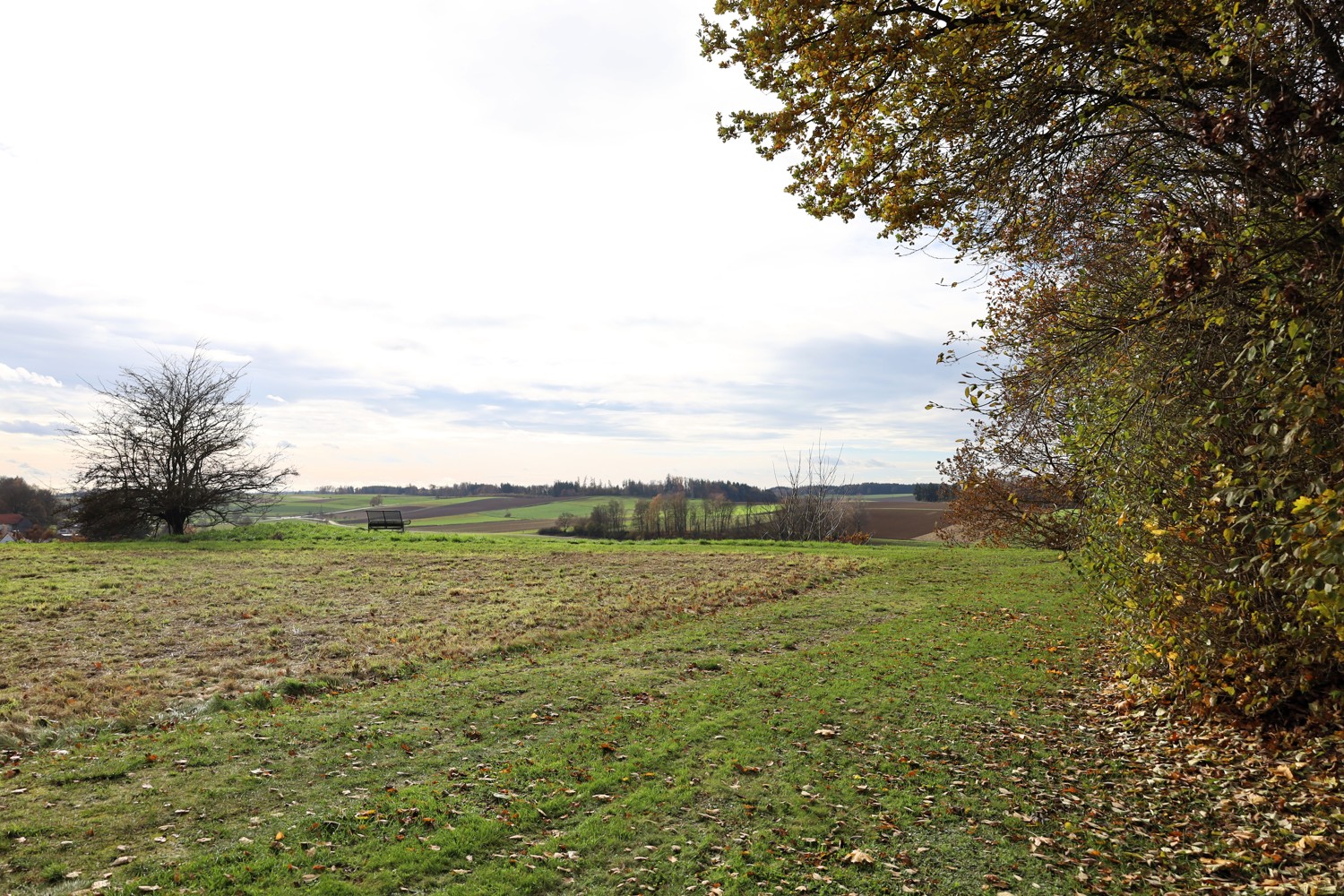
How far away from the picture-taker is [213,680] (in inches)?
382

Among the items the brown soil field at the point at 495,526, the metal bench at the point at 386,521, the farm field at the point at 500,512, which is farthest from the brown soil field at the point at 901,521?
the metal bench at the point at 386,521

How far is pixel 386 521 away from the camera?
1427 inches

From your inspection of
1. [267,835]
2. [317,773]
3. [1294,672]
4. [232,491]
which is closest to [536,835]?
[267,835]

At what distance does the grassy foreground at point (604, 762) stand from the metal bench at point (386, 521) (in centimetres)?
2142

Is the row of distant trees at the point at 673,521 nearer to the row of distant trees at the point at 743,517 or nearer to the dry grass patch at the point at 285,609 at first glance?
the row of distant trees at the point at 743,517

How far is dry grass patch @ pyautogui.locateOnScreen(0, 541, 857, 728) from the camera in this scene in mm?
9734

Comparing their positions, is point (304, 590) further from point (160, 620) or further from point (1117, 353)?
point (1117, 353)

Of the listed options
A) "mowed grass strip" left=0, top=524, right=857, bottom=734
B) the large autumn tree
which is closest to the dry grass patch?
"mowed grass strip" left=0, top=524, right=857, bottom=734

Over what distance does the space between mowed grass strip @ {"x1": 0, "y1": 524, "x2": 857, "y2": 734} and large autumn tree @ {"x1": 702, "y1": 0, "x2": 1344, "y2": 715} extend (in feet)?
30.6

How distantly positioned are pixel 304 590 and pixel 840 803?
1534 cm

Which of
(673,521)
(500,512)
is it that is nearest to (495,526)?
(673,521)

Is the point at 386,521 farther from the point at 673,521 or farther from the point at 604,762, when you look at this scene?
the point at 673,521

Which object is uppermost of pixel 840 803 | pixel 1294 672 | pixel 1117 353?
pixel 1117 353

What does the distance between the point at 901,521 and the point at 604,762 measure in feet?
171
